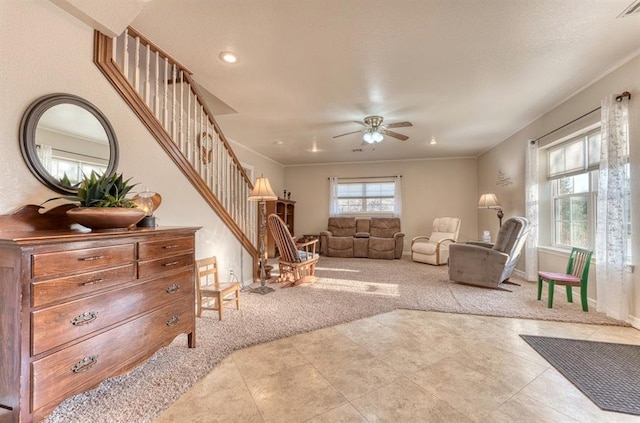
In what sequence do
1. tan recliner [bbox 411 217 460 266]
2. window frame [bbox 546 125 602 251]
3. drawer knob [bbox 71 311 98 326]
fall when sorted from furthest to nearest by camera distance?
1. tan recliner [bbox 411 217 460 266]
2. window frame [bbox 546 125 602 251]
3. drawer knob [bbox 71 311 98 326]

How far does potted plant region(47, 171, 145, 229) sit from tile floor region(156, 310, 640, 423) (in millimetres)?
1093

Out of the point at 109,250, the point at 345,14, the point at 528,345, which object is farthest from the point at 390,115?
the point at 109,250

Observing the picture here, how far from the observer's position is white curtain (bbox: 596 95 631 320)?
100 inches

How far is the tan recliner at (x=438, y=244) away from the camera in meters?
5.63

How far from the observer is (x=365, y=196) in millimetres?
7441

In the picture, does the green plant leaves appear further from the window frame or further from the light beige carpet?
the window frame

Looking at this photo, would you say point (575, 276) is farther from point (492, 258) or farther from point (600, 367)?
point (600, 367)

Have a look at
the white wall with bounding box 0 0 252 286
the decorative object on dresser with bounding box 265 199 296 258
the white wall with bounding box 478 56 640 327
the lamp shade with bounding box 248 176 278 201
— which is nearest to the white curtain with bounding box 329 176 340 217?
the decorative object on dresser with bounding box 265 199 296 258

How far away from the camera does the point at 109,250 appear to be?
148 cm

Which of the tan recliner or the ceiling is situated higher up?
the ceiling

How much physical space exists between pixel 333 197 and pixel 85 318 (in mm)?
6421

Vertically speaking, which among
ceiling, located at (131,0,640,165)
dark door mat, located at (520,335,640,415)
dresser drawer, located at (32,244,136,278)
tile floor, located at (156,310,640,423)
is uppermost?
ceiling, located at (131,0,640,165)

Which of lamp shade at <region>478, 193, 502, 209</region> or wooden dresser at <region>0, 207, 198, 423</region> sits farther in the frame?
lamp shade at <region>478, 193, 502, 209</region>

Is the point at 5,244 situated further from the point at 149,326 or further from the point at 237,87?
the point at 237,87
